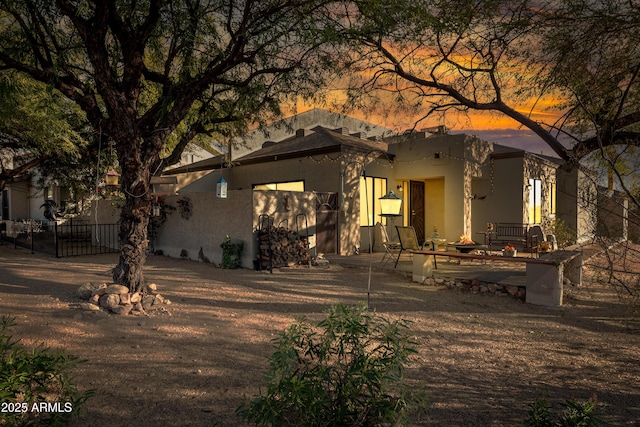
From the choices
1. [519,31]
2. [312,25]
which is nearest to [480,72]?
[519,31]

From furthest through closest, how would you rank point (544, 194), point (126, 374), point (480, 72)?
1. point (544, 194)
2. point (480, 72)
3. point (126, 374)

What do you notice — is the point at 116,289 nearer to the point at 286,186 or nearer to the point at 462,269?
the point at 462,269

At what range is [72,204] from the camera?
17.9 metres

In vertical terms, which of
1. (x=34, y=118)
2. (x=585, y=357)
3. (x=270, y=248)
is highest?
(x=34, y=118)

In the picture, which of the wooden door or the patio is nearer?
the patio

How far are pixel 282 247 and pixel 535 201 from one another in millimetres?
10813

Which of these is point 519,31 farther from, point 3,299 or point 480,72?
point 3,299

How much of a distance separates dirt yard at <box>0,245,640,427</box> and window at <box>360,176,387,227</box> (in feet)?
17.7

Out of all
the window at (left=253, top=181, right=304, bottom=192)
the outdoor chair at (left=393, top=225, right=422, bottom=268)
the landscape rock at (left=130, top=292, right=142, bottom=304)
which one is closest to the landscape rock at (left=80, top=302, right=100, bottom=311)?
the landscape rock at (left=130, top=292, right=142, bottom=304)

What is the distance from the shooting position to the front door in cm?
1418

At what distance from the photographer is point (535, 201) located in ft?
48.5

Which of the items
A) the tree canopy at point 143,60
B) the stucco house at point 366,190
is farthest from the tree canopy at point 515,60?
the stucco house at point 366,190

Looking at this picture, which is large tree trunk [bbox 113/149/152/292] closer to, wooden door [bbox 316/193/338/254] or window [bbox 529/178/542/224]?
wooden door [bbox 316/193/338/254]

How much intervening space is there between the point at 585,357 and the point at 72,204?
20.1 metres
